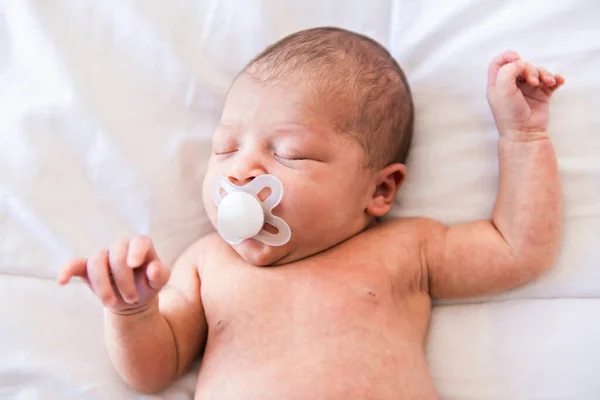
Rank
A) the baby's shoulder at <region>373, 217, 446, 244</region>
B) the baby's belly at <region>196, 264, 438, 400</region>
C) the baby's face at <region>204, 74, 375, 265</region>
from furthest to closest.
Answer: the baby's shoulder at <region>373, 217, 446, 244</region> < the baby's face at <region>204, 74, 375, 265</region> < the baby's belly at <region>196, 264, 438, 400</region>

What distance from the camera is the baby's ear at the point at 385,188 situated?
1.31 m

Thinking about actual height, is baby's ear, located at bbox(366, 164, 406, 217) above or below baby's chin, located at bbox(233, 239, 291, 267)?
above

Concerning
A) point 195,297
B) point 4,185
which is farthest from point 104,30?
point 195,297

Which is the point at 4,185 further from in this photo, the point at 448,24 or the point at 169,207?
the point at 448,24

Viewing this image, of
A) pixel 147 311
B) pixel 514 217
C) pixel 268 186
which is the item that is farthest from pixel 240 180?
pixel 514 217

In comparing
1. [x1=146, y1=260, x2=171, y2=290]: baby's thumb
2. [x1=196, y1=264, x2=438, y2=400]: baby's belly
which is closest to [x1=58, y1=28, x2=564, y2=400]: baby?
[x1=196, y1=264, x2=438, y2=400]: baby's belly

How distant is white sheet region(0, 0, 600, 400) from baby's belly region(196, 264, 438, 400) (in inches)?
5.5

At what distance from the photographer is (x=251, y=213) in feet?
3.77

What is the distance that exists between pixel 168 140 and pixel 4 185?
1.16ft

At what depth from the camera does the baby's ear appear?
1306 millimetres

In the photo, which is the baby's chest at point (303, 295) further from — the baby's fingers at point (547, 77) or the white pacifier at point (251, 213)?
the baby's fingers at point (547, 77)

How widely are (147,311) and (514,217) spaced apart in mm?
708

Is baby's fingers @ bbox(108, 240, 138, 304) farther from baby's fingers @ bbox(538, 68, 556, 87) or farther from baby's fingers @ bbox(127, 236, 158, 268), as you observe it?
baby's fingers @ bbox(538, 68, 556, 87)

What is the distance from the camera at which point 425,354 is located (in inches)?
50.4
